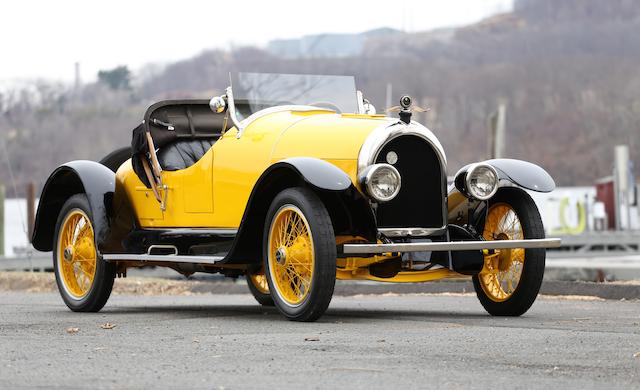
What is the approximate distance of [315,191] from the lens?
328 inches

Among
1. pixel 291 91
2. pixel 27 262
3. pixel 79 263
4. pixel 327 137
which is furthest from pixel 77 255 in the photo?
pixel 27 262

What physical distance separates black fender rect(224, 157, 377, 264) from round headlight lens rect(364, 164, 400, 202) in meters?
0.14

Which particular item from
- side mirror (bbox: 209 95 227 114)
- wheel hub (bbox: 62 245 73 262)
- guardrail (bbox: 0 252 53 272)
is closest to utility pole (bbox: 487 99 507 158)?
guardrail (bbox: 0 252 53 272)

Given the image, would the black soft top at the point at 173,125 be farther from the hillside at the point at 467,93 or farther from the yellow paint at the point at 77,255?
the hillside at the point at 467,93

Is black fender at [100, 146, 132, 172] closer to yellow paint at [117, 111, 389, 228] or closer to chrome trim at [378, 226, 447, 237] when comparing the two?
yellow paint at [117, 111, 389, 228]

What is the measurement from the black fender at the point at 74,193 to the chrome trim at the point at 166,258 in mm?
259

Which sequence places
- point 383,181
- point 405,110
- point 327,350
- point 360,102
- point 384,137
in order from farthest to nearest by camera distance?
1. point 360,102
2. point 405,110
3. point 384,137
4. point 383,181
5. point 327,350

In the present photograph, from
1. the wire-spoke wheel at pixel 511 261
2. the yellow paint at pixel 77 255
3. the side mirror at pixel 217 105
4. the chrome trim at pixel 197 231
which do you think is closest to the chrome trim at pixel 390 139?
the wire-spoke wheel at pixel 511 261

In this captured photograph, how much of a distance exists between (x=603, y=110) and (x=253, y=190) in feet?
416

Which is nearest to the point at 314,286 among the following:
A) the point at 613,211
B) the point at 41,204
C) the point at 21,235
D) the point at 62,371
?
the point at 62,371

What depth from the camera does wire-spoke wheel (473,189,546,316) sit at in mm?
8922

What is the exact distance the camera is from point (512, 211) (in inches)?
363

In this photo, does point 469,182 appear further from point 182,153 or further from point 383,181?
point 182,153

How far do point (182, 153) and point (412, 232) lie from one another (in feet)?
8.34
